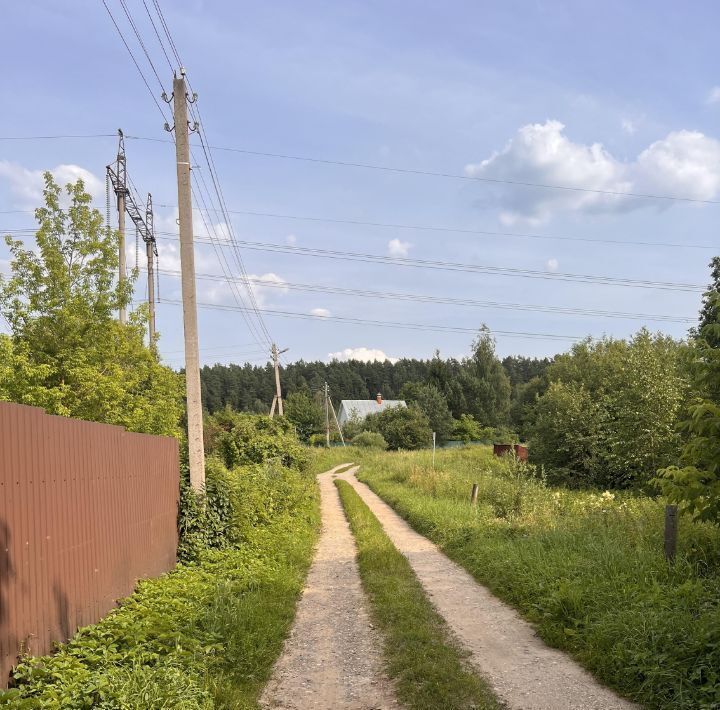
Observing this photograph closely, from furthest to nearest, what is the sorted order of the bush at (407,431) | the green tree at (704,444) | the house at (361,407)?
the house at (361,407), the bush at (407,431), the green tree at (704,444)

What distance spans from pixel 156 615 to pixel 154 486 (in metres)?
2.60

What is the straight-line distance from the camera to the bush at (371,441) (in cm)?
5550

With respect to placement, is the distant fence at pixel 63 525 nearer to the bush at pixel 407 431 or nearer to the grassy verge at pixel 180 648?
the grassy verge at pixel 180 648

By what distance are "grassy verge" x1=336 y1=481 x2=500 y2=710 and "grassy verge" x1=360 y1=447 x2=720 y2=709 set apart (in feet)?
3.56

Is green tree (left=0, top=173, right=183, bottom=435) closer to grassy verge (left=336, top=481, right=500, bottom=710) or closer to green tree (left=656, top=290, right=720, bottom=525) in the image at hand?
grassy verge (left=336, top=481, right=500, bottom=710)

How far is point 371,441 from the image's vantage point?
5612cm

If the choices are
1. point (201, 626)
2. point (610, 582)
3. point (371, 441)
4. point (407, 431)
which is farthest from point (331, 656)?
point (407, 431)

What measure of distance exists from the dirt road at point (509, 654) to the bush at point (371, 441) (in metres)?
45.6

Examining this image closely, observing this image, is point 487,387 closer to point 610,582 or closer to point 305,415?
point 305,415

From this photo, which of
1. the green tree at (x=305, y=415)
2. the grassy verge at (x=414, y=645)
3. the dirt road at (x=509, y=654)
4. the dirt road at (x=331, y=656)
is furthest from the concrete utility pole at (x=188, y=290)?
the green tree at (x=305, y=415)

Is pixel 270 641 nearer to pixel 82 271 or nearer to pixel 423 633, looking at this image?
pixel 423 633

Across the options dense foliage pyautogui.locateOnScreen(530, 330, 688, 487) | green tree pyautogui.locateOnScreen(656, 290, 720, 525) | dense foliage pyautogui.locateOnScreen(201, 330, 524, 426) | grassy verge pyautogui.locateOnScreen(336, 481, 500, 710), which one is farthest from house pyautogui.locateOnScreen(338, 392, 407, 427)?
green tree pyautogui.locateOnScreen(656, 290, 720, 525)

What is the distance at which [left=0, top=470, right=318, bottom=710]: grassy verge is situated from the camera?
4230mm

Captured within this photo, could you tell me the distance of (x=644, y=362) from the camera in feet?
69.1
